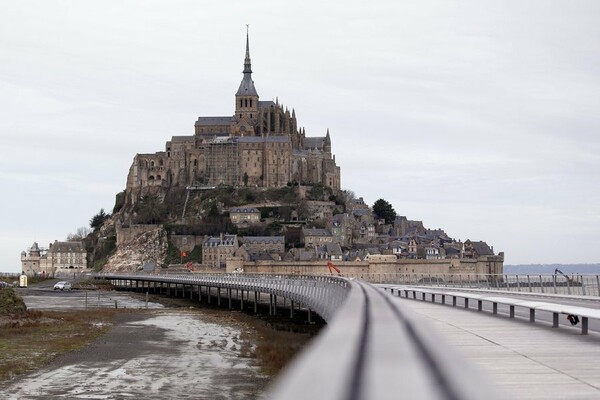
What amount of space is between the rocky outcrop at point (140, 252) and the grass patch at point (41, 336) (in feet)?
292

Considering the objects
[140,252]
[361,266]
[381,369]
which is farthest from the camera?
[140,252]

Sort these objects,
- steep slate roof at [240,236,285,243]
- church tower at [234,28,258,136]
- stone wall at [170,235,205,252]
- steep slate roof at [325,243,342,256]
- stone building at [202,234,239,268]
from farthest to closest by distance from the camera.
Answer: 1. church tower at [234,28,258,136]
2. stone wall at [170,235,205,252]
3. steep slate roof at [240,236,285,243]
4. stone building at [202,234,239,268]
5. steep slate roof at [325,243,342,256]

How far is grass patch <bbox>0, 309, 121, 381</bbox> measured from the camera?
916 inches

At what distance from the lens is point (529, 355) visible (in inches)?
396

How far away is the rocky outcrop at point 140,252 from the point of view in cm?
13462

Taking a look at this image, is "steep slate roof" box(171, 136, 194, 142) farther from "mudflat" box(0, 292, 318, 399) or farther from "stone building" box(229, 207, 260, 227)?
"mudflat" box(0, 292, 318, 399)

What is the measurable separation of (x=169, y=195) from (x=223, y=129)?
49.0 ft

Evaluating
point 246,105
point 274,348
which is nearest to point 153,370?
point 274,348

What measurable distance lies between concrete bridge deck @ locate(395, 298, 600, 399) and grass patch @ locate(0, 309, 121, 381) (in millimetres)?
11785

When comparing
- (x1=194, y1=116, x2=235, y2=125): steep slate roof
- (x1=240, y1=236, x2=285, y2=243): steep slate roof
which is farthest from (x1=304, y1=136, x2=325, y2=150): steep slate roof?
(x1=240, y1=236, x2=285, y2=243): steep slate roof

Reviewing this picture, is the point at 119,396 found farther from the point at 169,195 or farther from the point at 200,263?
the point at 169,195

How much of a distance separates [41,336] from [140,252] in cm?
10545

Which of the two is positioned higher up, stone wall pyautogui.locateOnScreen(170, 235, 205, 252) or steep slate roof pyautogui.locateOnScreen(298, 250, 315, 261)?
stone wall pyautogui.locateOnScreen(170, 235, 205, 252)

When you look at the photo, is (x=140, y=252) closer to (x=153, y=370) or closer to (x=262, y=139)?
(x=262, y=139)
